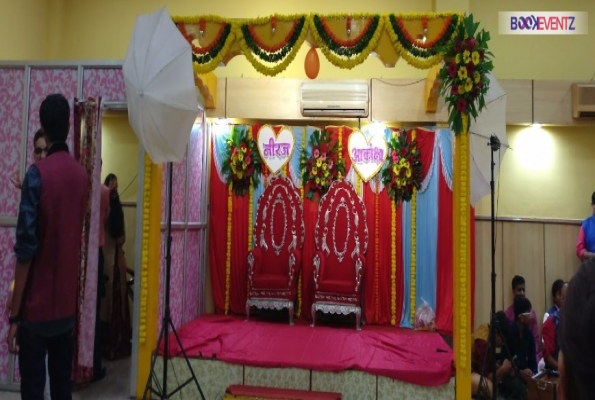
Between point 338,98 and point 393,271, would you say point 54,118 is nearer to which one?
point 338,98

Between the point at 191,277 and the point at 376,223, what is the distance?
214 centimetres

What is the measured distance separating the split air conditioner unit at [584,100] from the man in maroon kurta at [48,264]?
5.38 meters

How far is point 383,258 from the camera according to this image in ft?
18.9

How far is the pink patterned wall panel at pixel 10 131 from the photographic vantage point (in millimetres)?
4270

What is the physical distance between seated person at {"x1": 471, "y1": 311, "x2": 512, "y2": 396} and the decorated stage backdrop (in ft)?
3.11

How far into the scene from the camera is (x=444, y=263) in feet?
18.5

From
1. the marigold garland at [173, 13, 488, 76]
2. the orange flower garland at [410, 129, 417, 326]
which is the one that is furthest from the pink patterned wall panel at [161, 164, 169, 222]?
the orange flower garland at [410, 129, 417, 326]

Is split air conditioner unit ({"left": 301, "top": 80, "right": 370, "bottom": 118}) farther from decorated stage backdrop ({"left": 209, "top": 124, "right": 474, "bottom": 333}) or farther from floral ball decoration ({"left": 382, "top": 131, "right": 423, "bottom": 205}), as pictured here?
floral ball decoration ({"left": 382, "top": 131, "right": 423, "bottom": 205})

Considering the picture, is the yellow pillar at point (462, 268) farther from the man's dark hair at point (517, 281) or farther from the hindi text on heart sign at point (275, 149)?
the hindi text on heart sign at point (275, 149)

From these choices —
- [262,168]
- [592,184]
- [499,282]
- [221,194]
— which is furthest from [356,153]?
[592,184]

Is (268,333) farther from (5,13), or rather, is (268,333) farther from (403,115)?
(5,13)

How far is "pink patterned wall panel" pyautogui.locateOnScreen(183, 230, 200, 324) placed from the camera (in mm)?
5367

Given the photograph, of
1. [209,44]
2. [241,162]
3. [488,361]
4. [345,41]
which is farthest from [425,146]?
[209,44]

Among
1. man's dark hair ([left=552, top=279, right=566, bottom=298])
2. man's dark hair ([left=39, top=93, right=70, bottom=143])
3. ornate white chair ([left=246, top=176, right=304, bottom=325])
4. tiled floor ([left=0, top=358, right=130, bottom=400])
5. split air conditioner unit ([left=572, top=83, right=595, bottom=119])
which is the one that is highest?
split air conditioner unit ([left=572, top=83, right=595, bottom=119])
